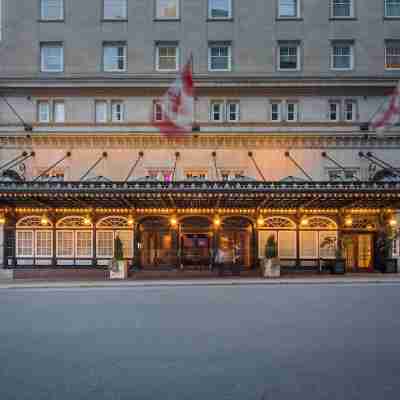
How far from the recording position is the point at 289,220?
24141 millimetres

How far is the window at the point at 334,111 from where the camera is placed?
2648cm

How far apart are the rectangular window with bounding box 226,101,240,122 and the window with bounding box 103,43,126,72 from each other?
315 inches

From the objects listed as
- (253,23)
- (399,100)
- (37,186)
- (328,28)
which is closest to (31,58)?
(37,186)

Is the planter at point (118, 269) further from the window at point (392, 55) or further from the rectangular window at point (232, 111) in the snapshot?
the window at point (392, 55)

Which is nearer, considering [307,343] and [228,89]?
[307,343]

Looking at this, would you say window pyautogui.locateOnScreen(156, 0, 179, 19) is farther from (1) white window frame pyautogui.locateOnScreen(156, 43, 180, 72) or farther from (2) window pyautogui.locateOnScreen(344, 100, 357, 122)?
(2) window pyautogui.locateOnScreen(344, 100, 357, 122)

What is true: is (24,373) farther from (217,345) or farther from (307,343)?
(307,343)

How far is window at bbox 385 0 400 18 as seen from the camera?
26.6 meters

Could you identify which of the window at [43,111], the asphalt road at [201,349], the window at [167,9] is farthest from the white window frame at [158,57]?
the asphalt road at [201,349]

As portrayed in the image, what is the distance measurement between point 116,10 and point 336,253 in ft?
73.7

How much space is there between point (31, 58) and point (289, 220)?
2126cm

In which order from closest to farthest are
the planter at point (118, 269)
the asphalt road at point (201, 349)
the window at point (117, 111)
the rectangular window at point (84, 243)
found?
1. the asphalt road at point (201, 349)
2. the planter at point (118, 269)
3. the rectangular window at point (84, 243)
4. the window at point (117, 111)

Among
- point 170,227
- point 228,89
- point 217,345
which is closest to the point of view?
point 217,345

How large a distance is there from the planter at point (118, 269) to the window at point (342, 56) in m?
19.9
